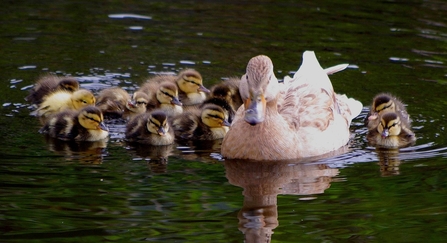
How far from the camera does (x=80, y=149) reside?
7.49m

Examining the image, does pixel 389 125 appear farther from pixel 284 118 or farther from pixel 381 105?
pixel 284 118

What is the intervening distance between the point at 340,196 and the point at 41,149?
8.48ft

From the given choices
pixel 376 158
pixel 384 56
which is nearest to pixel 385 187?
pixel 376 158

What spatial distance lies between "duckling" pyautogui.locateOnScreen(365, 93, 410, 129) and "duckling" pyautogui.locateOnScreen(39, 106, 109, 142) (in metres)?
2.37

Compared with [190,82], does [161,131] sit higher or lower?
lower

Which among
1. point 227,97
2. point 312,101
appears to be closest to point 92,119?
point 227,97

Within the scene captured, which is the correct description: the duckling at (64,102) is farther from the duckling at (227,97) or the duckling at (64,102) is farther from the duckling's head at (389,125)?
the duckling's head at (389,125)

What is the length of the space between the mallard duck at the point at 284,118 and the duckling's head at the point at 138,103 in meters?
1.34

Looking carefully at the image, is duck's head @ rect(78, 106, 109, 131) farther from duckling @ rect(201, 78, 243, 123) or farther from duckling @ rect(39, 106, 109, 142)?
duckling @ rect(201, 78, 243, 123)

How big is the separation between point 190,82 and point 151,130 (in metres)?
1.43

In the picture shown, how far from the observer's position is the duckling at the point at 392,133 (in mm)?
7578

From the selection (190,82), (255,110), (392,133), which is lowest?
(392,133)

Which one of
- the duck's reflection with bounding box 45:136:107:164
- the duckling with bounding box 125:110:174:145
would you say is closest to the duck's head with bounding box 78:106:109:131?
the duck's reflection with bounding box 45:136:107:164

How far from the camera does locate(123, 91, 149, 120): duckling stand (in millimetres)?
8406
